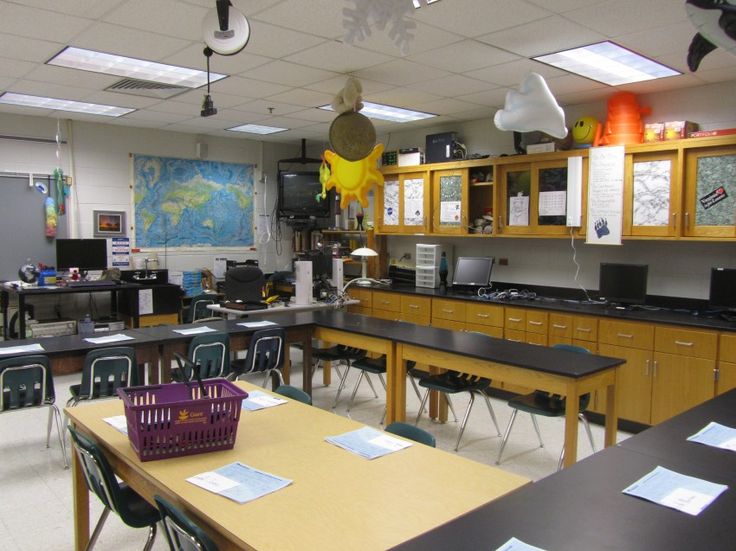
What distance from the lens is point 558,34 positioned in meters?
3.71

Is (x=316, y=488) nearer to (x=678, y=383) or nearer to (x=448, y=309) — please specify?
(x=678, y=383)

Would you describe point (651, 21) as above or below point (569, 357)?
above

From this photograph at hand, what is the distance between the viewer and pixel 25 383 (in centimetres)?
358

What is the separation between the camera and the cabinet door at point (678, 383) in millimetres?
4270

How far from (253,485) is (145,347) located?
260 centimetres

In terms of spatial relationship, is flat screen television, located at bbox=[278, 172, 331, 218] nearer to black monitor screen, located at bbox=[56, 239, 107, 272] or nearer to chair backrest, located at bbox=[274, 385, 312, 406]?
black monitor screen, located at bbox=[56, 239, 107, 272]

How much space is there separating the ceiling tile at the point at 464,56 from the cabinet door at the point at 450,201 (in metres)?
1.85

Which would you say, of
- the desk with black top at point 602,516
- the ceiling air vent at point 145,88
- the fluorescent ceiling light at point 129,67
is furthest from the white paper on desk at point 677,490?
the ceiling air vent at point 145,88

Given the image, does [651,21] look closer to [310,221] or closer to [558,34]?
[558,34]

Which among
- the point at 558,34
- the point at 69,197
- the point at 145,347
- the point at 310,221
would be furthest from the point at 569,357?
the point at 69,197

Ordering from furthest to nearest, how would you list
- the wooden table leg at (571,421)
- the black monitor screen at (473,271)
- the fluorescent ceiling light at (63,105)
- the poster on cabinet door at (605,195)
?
the black monitor screen at (473,271) → the fluorescent ceiling light at (63,105) → the poster on cabinet door at (605,195) → the wooden table leg at (571,421)

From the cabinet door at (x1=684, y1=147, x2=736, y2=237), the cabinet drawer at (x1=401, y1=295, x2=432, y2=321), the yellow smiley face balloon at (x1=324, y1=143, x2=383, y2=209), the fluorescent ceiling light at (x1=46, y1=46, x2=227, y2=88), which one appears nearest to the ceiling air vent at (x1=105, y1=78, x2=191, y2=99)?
the fluorescent ceiling light at (x1=46, y1=46, x2=227, y2=88)

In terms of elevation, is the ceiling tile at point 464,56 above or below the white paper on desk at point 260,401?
above

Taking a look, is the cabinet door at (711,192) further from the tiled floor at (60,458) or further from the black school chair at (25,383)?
the black school chair at (25,383)
